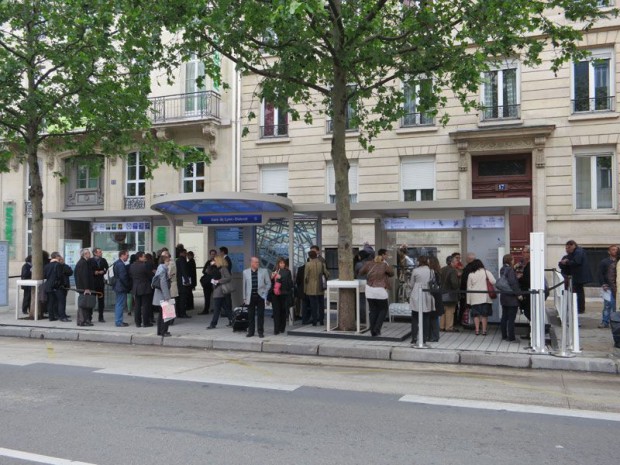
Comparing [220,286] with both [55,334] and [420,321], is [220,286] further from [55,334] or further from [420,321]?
[420,321]

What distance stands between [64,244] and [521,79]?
51.1ft

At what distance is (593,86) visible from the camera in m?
18.2

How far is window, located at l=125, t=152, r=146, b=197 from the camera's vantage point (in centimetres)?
2378

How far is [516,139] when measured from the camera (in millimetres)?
18672

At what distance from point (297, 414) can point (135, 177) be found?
65.9 ft

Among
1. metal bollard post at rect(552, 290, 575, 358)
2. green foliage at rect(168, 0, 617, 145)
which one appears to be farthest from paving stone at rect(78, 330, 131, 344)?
metal bollard post at rect(552, 290, 575, 358)

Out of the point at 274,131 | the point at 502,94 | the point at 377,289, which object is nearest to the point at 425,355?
the point at 377,289

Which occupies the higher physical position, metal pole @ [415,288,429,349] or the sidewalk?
metal pole @ [415,288,429,349]

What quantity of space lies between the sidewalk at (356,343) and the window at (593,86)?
8.03 meters

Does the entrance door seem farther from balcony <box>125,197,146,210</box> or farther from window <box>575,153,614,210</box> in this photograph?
balcony <box>125,197,146,210</box>

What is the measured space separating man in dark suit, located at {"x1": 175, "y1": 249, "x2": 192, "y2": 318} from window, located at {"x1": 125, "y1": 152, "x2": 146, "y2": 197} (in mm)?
10549

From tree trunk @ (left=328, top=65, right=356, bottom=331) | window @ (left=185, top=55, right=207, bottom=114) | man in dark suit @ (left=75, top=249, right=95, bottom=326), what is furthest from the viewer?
window @ (left=185, top=55, right=207, bottom=114)

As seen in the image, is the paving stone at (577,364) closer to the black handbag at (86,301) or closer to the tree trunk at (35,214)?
the black handbag at (86,301)

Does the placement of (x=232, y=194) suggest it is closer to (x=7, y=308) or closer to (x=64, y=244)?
(x=64, y=244)
